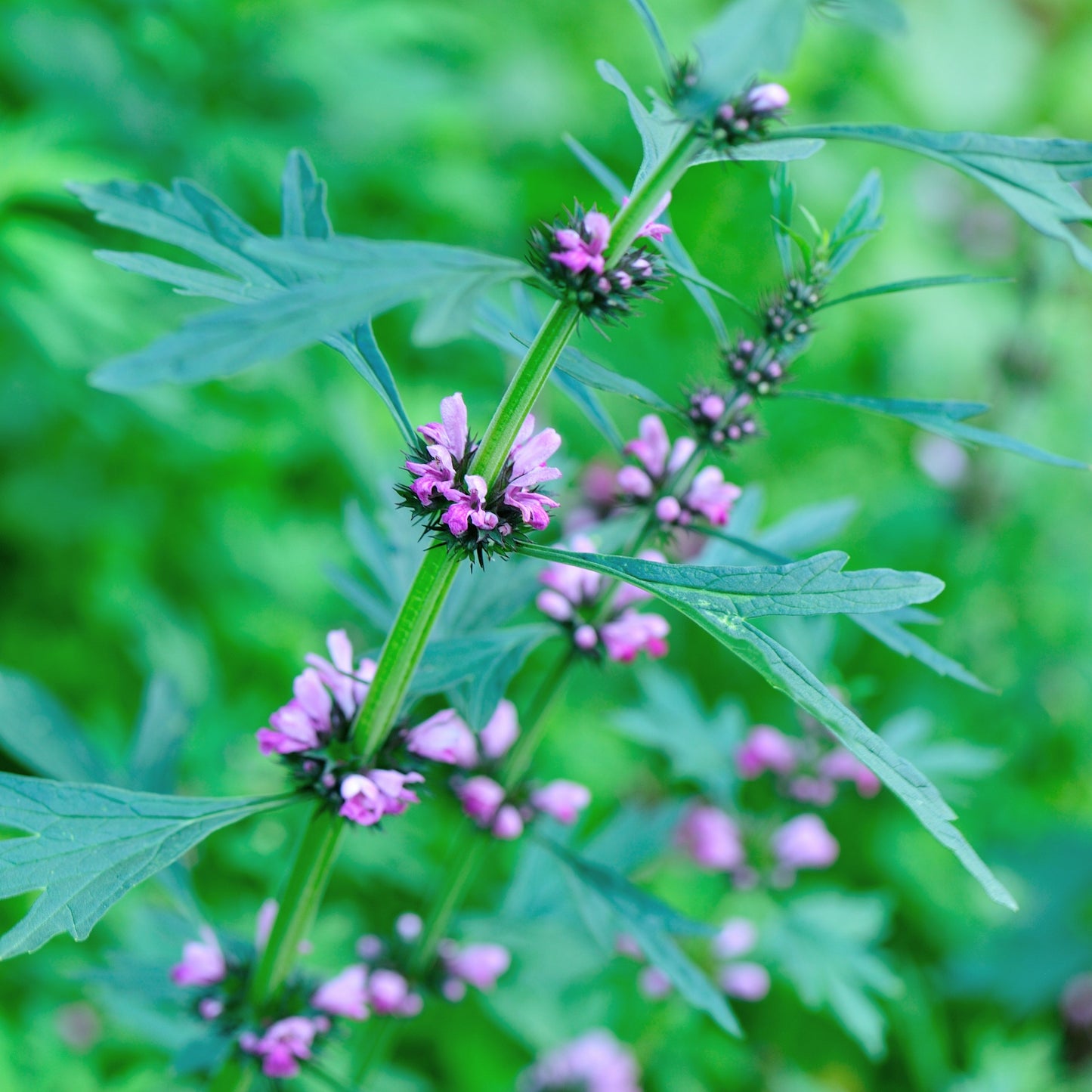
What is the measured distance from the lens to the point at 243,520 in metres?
2.95

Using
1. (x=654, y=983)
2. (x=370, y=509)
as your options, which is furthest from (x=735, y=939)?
(x=370, y=509)

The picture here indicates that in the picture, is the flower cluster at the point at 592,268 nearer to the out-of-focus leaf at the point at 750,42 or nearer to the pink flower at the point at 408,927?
the out-of-focus leaf at the point at 750,42

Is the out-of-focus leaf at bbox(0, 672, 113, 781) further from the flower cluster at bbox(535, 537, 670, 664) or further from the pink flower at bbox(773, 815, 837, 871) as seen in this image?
the pink flower at bbox(773, 815, 837, 871)

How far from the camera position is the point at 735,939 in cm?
196

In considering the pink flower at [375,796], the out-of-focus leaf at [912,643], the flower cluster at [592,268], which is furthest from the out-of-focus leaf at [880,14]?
the pink flower at [375,796]

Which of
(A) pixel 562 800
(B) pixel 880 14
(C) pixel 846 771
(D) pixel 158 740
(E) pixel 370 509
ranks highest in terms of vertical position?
(B) pixel 880 14

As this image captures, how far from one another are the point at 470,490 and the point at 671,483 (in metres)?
0.43

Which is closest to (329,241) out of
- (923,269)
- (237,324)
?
(237,324)

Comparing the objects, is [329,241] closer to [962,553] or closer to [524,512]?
[524,512]

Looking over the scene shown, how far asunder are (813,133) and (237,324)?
412 mm

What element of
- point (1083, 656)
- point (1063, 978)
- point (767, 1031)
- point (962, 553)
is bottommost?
point (767, 1031)

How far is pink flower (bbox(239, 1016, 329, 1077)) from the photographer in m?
1.20

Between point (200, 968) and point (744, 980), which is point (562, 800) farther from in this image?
point (744, 980)

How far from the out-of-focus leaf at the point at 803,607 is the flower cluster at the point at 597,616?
32 centimetres
